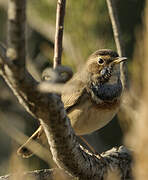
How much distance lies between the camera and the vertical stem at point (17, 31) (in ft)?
7.05

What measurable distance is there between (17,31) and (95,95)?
283 cm

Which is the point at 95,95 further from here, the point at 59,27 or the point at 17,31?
the point at 17,31

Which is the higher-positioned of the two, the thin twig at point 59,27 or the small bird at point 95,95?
the thin twig at point 59,27

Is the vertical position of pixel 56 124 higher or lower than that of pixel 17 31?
lower

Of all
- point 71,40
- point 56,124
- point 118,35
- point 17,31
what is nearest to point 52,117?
point 56,124

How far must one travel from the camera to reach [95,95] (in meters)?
4.98

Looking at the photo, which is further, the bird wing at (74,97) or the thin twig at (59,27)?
the bird wing at (74,97)

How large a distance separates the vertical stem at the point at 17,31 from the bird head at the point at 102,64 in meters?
2.84

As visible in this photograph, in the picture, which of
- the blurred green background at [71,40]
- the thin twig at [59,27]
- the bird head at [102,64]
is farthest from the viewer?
the blurred green background at [71,40]

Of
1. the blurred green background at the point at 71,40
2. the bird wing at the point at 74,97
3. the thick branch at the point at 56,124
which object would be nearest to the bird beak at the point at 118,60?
the bird wing at the point at 74,97

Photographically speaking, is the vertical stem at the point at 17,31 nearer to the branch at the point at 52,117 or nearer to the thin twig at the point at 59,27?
the branch at the point at 52,117

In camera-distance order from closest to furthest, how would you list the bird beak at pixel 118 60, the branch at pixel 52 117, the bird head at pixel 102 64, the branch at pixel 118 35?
1. the branch at pixel 52 117
2. the bird beak at pixel 118 60
3. the branch at pixel 118 35
4. the bird head at pixel 102 64

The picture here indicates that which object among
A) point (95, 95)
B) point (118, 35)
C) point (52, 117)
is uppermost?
point (52, 117)

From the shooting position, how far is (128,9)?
7.66m
